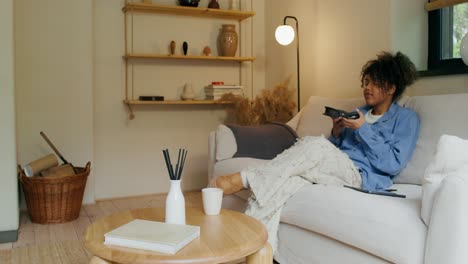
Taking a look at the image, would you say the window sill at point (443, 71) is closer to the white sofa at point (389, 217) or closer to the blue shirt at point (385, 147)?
the white sofa at point (389, 217)

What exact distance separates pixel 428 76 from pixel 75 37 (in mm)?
2541

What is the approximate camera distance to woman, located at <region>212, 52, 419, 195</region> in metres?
2.07

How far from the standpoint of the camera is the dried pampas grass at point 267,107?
3617mm

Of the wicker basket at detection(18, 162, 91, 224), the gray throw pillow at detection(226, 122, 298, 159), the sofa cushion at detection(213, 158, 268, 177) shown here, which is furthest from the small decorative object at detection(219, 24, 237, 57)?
the wicker basket at detection(18, 162, 91, 224)

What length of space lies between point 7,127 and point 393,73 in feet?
7.30

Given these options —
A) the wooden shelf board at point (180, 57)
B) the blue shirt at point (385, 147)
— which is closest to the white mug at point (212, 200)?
the blue shirt at point (385, 147)

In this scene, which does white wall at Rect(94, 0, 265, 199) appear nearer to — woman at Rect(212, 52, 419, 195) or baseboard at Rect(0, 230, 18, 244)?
baseboard at Rect(0, 230, 18, 244)

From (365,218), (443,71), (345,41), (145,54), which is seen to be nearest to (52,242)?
(145,54)

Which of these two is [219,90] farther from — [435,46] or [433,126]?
[433,126]

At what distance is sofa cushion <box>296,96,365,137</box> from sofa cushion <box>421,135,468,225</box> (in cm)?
112

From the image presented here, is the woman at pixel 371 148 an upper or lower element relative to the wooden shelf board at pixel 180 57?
lower

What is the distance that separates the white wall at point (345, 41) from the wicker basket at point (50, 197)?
1967mm

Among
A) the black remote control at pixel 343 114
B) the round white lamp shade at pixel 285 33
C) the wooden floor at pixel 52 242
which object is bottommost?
the wooden floor at pixel 52 242

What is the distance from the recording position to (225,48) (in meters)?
3.97
